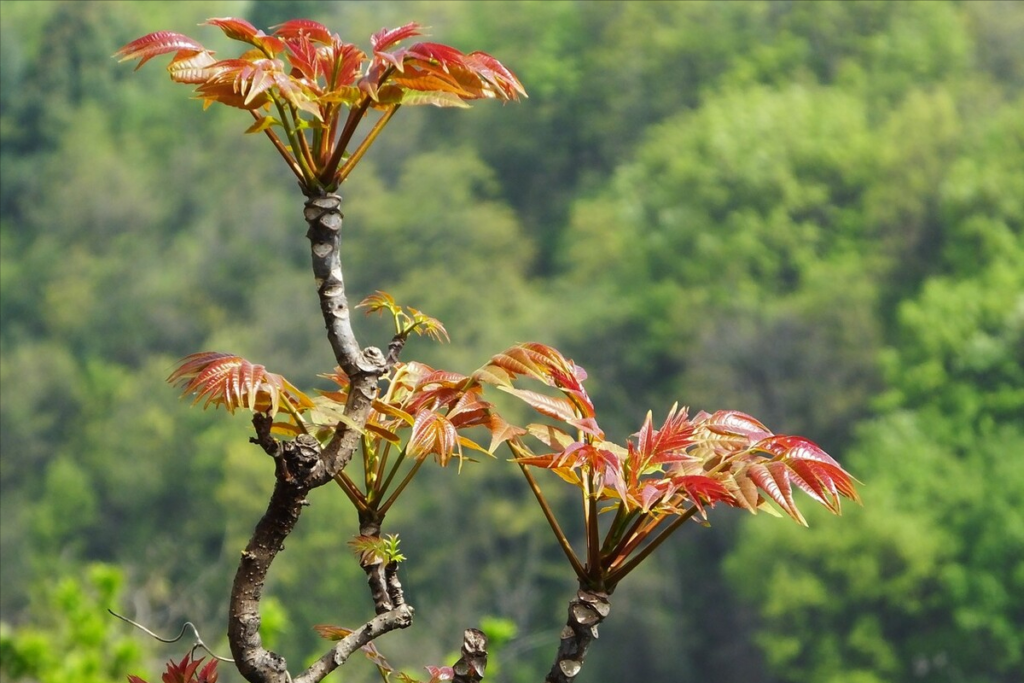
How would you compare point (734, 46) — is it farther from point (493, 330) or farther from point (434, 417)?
Answer: point (434, 417)

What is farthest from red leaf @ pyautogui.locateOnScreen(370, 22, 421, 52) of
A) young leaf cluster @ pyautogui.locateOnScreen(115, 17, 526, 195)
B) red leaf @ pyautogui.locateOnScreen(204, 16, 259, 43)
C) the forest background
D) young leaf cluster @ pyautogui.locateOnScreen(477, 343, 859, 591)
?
the forest background

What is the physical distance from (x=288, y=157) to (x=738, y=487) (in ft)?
1.54

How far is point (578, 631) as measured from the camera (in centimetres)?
108

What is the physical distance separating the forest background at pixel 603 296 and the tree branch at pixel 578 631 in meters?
13.5

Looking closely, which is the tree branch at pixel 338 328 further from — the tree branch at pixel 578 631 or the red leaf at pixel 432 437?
the tree branch at pixel 578 631

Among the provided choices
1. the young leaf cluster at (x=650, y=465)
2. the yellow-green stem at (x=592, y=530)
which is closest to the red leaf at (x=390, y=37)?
the young leaf cluster at (x=650, y=465)

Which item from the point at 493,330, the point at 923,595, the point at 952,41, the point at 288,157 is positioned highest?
the point at 952,41

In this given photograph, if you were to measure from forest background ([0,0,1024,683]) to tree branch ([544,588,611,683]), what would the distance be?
44.4ft

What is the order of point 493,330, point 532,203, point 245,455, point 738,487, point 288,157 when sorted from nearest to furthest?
1. point 738,487
2. point 288,157
3. point 245,455
4. point 493,330
5. point 532,203

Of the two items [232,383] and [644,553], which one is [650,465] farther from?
[232,383]

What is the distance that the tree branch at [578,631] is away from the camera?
1.08m

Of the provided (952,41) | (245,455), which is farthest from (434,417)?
(952,41)

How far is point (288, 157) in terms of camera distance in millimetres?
1116

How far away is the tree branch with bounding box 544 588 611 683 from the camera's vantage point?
1080 mm
